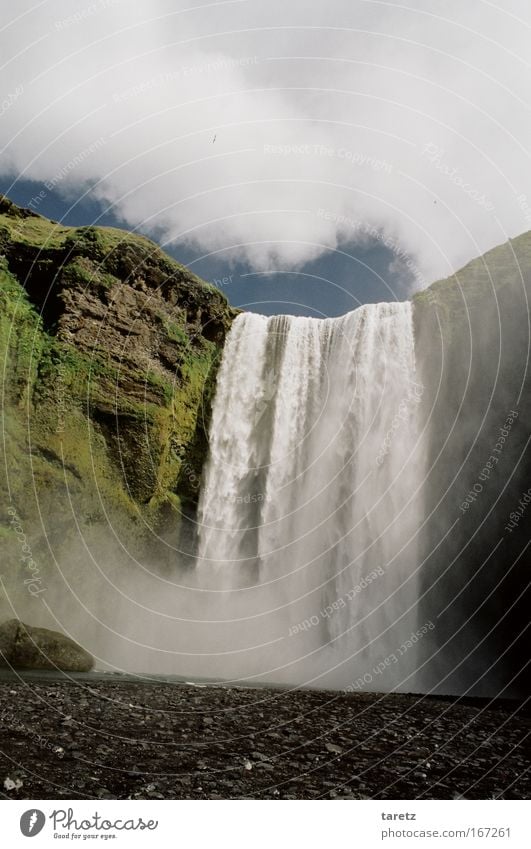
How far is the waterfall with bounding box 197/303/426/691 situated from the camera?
23.9 metres

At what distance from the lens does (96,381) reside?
26.7m

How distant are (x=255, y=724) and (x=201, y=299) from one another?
2468 centimetres

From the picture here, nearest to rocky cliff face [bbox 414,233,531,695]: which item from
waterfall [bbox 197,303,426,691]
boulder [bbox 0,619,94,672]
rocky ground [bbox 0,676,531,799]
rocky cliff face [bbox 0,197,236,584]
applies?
waterfall [bbox 197,303,426,691]

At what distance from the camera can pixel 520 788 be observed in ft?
25.9

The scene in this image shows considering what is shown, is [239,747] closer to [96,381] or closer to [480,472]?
[480,472]

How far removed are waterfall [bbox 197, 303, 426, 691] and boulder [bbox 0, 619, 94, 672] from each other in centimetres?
780

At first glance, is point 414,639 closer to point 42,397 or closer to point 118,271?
point 42,397

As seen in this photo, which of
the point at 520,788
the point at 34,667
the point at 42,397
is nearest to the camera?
the point at 520,788

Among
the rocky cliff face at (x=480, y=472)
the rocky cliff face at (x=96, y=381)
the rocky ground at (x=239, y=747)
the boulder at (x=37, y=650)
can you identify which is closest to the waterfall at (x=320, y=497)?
the rocky cliff face at (x=480, y=472)

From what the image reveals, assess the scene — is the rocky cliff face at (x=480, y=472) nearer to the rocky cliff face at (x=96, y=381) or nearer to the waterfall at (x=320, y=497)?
the waterfall at (x=320, y=497)

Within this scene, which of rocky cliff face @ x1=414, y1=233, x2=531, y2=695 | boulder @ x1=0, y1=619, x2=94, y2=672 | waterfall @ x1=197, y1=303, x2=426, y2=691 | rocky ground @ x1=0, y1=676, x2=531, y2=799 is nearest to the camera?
rocky ground @ x1=0, y1=676, x2=531, y2=799

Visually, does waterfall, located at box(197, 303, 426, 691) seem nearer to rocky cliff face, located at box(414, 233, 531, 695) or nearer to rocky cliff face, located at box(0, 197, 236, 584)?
rocky cliff face, located at box(414, 233, 531, 695)

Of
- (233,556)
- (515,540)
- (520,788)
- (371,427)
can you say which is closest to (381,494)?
(371,427)

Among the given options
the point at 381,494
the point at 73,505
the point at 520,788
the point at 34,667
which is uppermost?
the point at 381,494
